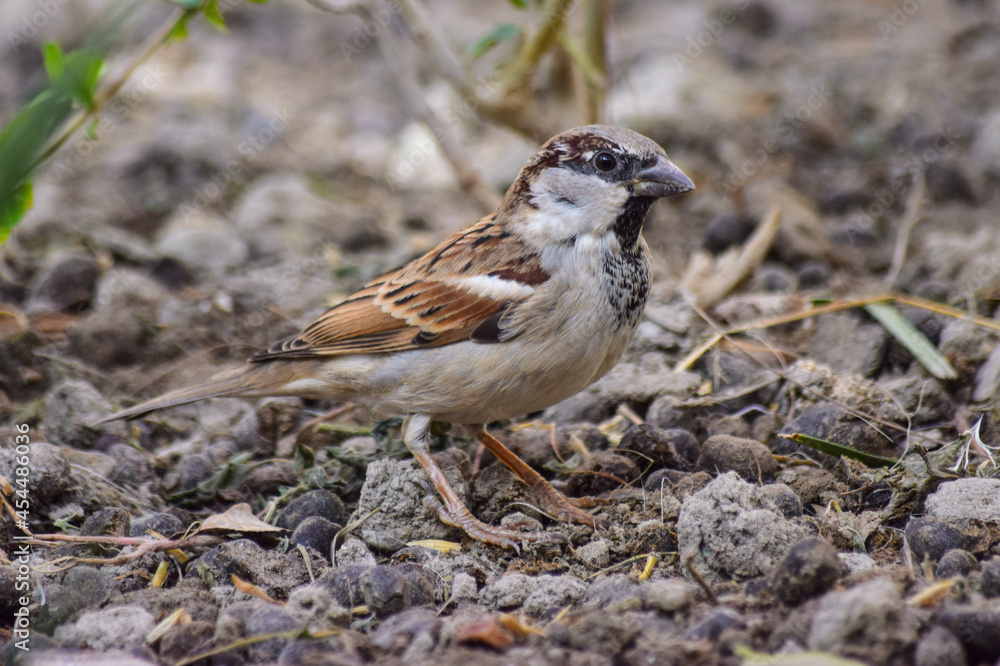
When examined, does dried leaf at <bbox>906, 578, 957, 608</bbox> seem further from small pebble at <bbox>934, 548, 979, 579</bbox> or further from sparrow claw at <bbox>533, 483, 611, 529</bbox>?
sparrow claw at <bbox>533, 483, 611, 529</bbox>

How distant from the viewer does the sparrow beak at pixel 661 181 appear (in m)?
3.79

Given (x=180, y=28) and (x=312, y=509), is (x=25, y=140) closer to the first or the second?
(x=312, y=509)

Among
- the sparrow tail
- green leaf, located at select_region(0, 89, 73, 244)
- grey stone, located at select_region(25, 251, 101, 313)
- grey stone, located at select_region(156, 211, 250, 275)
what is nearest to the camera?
green leaf, located at select_region(0, 89, 73, 244)

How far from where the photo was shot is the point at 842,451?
3.63 m

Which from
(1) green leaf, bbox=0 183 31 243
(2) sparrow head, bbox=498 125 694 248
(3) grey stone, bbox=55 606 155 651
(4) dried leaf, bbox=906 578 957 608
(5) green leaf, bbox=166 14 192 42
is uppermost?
(5) green leaf, bbox=166 14 192 42

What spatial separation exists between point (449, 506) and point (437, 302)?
0.86m

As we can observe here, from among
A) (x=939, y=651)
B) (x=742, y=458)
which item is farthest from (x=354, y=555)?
(x=939, y=651)

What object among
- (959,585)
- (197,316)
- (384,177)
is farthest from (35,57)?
(959,585)

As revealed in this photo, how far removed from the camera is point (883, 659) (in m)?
2.31

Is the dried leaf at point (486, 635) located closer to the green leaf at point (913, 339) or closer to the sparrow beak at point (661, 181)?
the sparrow beak at point (661, 181)

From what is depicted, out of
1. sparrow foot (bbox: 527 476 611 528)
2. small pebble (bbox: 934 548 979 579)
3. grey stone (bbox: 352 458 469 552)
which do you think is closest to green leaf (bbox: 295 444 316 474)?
grey stone (bbox: 352 458 469 552)

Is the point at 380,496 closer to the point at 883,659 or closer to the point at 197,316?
the point at 883,659

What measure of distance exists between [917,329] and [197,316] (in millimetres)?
3819

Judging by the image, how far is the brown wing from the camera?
3859 mm
